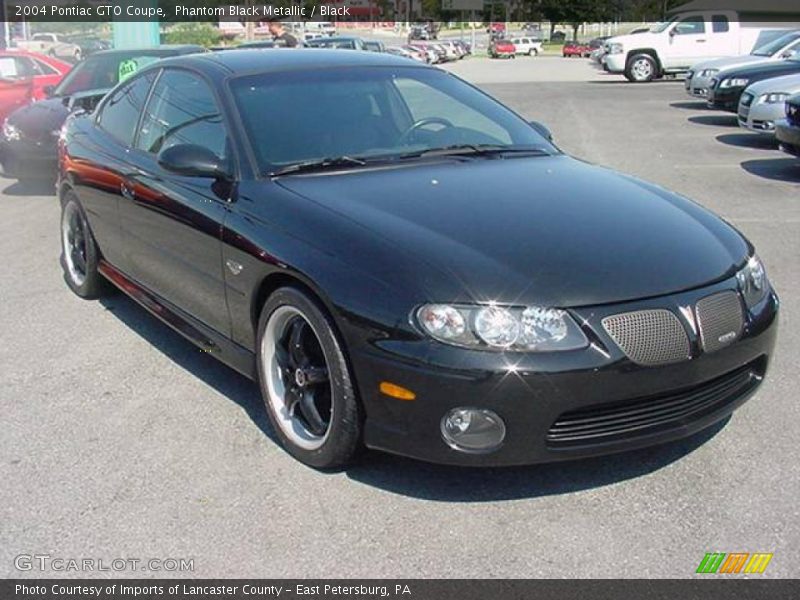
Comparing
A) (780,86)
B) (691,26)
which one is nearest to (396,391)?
(780,86)

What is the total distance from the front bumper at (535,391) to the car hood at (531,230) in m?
0.15

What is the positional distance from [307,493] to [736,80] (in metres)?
14.0

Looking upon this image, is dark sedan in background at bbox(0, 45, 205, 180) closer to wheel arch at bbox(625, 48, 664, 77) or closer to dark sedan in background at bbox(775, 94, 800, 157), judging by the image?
dark sedan in background at bbox(775, 94, 800, 157)

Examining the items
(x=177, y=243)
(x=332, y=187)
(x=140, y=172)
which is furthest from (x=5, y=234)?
(x=332, y=187)

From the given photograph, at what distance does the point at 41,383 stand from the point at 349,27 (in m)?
94.6

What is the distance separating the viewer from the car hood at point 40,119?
962 cm

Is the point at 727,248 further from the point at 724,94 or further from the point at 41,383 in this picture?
the point at 724,94

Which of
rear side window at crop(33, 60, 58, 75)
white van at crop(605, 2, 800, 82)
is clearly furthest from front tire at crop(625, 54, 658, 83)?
rear side window at crop(33, 60, 58, 75)

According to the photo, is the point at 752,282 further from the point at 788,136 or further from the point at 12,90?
the point at 12,90

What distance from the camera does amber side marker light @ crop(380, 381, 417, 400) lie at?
3.06m

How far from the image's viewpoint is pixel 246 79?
4.36 metres

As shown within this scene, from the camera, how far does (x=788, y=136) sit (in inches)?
381

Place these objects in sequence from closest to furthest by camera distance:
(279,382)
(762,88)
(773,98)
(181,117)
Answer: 1. (279,382)
2. (181,117)
3. (773,98)
4. (762,88)

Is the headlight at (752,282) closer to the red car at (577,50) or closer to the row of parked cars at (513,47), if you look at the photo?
the red car at (577,50)
